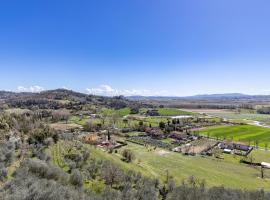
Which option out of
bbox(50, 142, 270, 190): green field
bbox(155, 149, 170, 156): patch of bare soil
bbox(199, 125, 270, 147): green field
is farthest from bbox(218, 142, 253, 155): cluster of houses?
bbox(155, 149, 170, 156): patch of bare soil

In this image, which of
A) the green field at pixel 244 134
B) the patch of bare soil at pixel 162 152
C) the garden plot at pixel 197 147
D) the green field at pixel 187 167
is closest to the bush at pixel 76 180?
the green field at pixel 187 167

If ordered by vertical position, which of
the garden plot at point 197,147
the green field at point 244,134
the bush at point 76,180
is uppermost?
the bush at point 76,180

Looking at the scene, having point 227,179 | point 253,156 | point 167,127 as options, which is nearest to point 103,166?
point 227,179

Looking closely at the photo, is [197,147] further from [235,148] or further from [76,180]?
[76,180]

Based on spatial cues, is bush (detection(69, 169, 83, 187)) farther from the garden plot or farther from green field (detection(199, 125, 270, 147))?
green field (detection(199, 125, 270, 147))

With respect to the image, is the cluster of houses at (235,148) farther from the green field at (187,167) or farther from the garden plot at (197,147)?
the green field at (187,167)

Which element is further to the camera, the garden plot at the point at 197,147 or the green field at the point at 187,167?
the garden plot at the point at 197,147

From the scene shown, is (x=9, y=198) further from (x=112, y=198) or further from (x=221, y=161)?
(x=221, y=161)

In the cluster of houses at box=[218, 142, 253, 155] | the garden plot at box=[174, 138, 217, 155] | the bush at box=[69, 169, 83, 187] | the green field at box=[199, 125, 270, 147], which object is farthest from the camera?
the green field at box=[199, 125, 270, 147]
